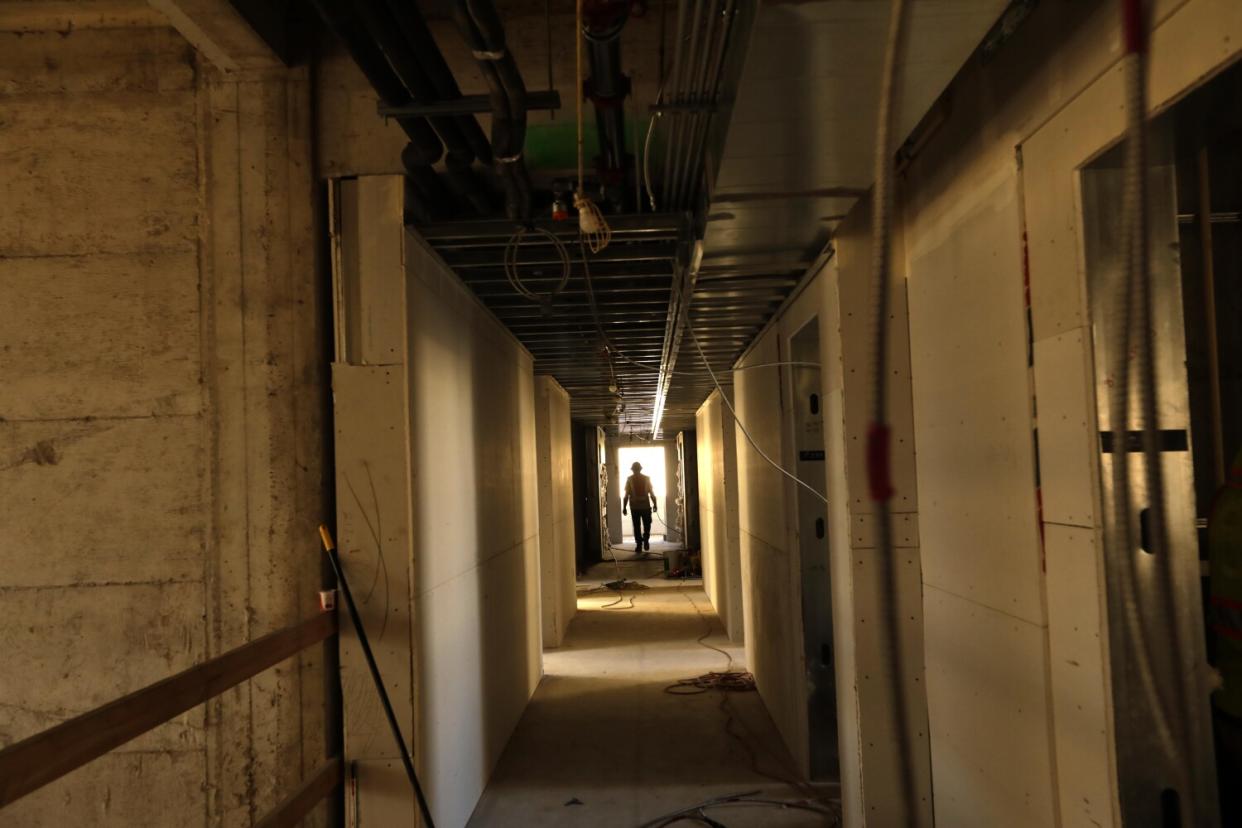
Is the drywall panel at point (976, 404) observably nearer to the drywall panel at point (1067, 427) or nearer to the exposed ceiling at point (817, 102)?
the drywall panel at point (1067, 427)

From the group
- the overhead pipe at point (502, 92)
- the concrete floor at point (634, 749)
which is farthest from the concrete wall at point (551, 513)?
the overhead pipe at point (502, 92)

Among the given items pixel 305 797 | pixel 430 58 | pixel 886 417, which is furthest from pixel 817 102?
pixel 305 797

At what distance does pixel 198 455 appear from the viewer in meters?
3.01

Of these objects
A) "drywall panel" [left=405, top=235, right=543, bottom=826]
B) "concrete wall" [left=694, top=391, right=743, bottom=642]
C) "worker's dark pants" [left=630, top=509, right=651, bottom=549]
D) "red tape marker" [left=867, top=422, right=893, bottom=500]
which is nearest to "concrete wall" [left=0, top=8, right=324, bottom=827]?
"drywall panel" [left=405, top=235, right=543, bottom=826]

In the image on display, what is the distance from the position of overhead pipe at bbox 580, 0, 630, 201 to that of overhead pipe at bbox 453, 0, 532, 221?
0.21 m

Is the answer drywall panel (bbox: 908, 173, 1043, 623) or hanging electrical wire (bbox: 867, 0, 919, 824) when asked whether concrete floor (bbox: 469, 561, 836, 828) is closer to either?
drywall panel (bbox: 908, 173, 1043, 623)

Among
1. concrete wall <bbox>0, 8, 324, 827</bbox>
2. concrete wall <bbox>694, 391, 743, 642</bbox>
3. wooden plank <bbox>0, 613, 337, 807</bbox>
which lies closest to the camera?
wooden plank <bbox>0, 613, 337, 807</bbox>

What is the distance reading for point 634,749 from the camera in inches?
186

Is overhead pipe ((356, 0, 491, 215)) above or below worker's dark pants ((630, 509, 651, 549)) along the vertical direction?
above

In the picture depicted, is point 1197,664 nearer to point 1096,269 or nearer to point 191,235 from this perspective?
point 1096,269

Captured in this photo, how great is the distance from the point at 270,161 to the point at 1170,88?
2.83 metres

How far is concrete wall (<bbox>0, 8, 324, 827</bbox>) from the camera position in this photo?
2.94 meters

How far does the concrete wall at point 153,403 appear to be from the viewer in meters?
2.94

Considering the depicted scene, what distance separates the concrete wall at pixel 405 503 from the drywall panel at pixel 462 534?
1 centimetres
